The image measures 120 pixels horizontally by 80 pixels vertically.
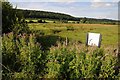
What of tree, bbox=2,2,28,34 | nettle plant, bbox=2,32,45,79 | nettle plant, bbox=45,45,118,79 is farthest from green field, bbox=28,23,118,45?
nettle plant, bbox=45,45,118,79

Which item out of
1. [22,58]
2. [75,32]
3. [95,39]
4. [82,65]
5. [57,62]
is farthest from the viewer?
[75,32]

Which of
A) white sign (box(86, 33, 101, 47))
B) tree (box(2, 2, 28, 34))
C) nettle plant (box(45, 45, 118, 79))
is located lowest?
nettle plant (box(45, 45, 118, 79))

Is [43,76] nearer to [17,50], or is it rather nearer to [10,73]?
[10,73]

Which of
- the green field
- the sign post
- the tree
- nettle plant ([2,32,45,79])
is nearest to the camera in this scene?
nettle plant ([2,32,45,79])

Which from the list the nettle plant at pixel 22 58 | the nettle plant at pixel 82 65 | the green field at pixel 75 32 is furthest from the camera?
the green field at pixel 75 32

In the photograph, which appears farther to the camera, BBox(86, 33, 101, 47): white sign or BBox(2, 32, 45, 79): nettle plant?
BBox(86, 33, 101, 47): white sign

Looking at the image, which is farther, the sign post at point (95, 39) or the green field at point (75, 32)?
the green field at point (75, 32)

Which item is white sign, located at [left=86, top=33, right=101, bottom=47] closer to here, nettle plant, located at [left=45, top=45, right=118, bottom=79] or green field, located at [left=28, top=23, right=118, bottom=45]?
nettle plant, located at [left=45, top=45, right=118, bottom=79]

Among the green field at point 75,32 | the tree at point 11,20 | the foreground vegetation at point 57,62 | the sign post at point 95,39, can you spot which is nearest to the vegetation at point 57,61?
the foreground vegetation at point 57,62

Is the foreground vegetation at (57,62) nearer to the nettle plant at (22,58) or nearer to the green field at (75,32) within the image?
the nettle plant at (22,58)

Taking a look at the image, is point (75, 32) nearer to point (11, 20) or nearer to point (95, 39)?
point (11, 20)

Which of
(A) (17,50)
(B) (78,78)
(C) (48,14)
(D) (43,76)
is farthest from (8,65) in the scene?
(C) (48,14)

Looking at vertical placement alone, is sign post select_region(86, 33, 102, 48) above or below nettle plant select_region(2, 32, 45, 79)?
above

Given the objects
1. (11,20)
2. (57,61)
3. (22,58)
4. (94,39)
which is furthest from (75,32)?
(57,61)
